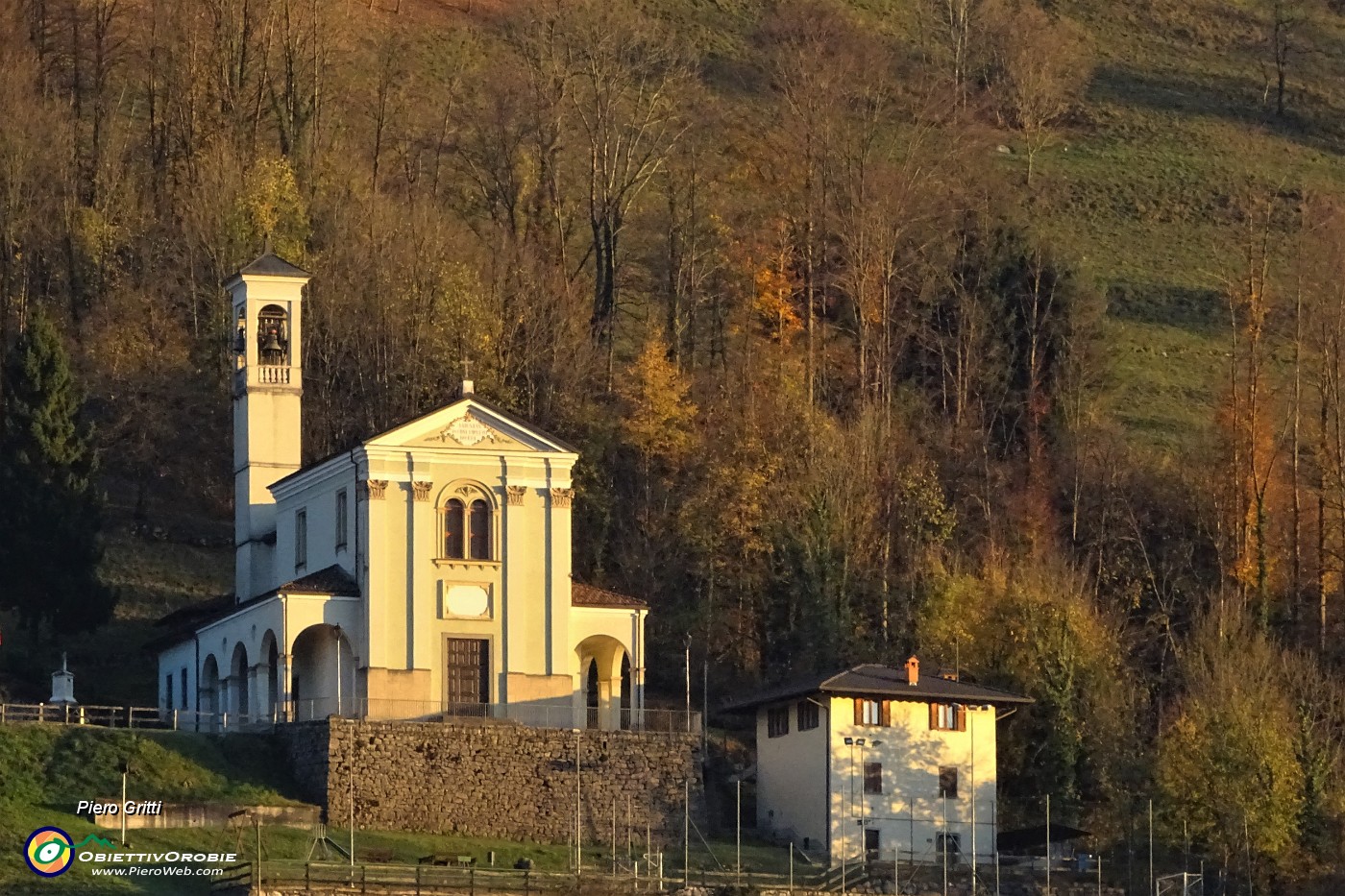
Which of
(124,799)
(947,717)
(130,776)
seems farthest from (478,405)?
(124,799)

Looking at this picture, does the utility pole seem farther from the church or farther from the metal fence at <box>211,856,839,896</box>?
the church

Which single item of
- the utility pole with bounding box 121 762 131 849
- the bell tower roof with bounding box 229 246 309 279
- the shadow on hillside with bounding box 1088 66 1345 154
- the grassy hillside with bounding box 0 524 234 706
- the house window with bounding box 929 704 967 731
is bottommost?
the utility pole with bounding box 121 762 131 849

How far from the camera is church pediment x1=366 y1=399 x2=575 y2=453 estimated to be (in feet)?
251

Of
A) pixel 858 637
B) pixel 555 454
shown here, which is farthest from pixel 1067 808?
pixel 555 454

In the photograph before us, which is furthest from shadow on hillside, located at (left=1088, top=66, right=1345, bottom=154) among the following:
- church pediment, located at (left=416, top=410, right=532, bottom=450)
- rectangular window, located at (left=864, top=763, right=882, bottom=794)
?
rectangular window, located at (left=864, top=763, right=882, bottom=794)

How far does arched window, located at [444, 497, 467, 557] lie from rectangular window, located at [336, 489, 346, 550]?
2695 mm

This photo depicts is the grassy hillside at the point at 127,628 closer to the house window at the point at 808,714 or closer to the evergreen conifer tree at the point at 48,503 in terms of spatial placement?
the evergreen conifer tree at the point at 48,503

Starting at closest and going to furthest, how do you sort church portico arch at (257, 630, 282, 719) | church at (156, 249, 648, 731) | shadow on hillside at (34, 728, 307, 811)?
shadow on hillside at (34, 728, 307, 811) → church at (156, 249, 648, 731) → church portico arch at (257, 630, 282, 719)

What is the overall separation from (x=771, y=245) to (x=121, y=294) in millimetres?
22601

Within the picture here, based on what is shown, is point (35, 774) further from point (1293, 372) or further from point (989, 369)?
point (1293, 372)

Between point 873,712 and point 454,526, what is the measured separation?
37.7 feet

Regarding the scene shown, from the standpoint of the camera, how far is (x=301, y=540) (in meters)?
80.7

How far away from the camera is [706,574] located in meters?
90.6

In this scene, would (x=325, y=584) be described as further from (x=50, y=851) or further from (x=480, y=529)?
(x=50, y=851)
